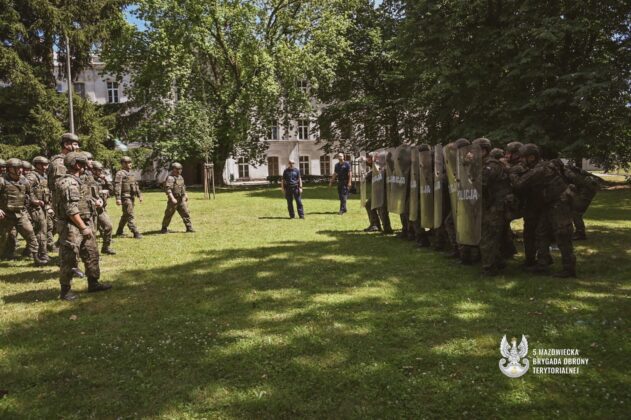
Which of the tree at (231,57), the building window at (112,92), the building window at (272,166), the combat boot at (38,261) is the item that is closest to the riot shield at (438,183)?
the combat boot at (38,261)

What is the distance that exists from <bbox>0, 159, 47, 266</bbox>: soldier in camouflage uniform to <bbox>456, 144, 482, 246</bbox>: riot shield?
27.4 ft

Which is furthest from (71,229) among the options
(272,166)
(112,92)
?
(272,166)

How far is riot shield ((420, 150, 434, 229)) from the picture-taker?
9992mm

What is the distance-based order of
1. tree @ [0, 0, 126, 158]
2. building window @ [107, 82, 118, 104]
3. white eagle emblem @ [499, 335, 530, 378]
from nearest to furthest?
white eagle emblem @ [499, 335, 530, 378] → tree @ [0, 0, 126, 158] → building window @ [107, 82, 118, 104]

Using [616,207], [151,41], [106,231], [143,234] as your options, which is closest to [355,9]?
[151,41]

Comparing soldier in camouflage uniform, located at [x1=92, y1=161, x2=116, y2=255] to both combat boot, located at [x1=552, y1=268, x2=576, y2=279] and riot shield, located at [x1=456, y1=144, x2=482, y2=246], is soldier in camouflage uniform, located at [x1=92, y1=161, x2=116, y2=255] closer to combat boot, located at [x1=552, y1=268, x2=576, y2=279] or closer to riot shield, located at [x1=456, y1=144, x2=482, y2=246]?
riot shield, located at [x1=456, y1=144, x2=482, y2=246]

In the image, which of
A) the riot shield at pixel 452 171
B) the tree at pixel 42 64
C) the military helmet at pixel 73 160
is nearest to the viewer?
the military helmet at pixel 73 160

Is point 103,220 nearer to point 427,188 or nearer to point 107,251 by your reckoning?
point 107,251

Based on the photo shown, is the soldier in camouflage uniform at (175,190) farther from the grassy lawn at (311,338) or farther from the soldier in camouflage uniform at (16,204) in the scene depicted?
the grassy lawn at (311,338)

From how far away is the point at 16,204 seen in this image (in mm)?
9977

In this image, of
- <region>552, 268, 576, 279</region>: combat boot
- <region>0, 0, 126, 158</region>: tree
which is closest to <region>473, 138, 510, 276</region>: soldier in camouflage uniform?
<region>552, 268, 576, 279</region>: combat boot

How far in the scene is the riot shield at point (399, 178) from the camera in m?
11.2

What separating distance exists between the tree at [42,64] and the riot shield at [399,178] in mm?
26968

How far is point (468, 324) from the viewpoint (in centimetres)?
571
